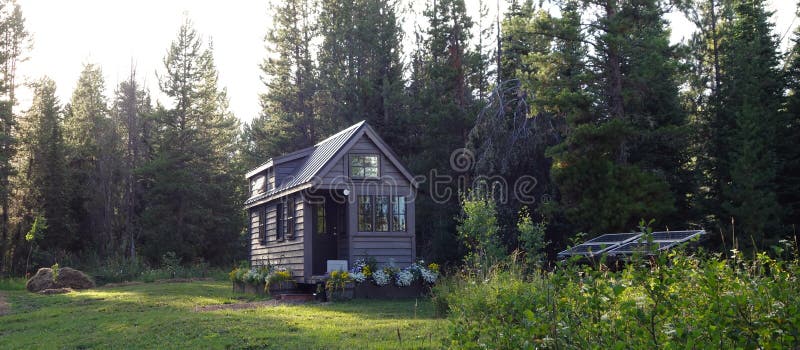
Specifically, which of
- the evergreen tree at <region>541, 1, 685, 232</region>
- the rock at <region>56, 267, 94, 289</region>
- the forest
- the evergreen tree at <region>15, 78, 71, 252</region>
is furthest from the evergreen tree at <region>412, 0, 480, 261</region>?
the evergreen tree at <region>15, 78, 71, 252</region>

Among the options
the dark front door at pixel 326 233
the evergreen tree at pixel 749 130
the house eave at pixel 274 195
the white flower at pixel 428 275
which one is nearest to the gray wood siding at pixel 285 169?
the house eave at pixel 274 195

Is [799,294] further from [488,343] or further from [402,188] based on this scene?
[402,188]

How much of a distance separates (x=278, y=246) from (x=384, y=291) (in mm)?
4678

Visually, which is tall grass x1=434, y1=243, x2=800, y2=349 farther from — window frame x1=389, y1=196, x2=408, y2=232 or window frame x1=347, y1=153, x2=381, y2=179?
window frame x1=389, y1=196, x2=408, y2=232

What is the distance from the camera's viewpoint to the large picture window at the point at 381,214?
19.7 m

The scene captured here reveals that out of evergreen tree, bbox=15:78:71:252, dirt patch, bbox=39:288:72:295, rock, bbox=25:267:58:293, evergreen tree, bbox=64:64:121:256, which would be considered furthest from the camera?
evergreen tree, bbox=64:64:121:256

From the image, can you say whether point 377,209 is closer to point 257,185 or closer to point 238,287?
point 238,287

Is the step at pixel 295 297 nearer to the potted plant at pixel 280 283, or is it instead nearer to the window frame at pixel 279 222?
the potted plant at pixel 280 283

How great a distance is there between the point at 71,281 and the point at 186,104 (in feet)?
61.2

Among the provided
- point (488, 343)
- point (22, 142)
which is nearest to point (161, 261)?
point (22, 142)

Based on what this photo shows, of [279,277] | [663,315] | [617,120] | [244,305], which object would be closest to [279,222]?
[279,277]

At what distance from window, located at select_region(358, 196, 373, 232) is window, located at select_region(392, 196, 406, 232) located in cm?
68

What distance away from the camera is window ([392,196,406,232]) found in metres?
20.0

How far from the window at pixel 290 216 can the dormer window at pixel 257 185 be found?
10.8ft
